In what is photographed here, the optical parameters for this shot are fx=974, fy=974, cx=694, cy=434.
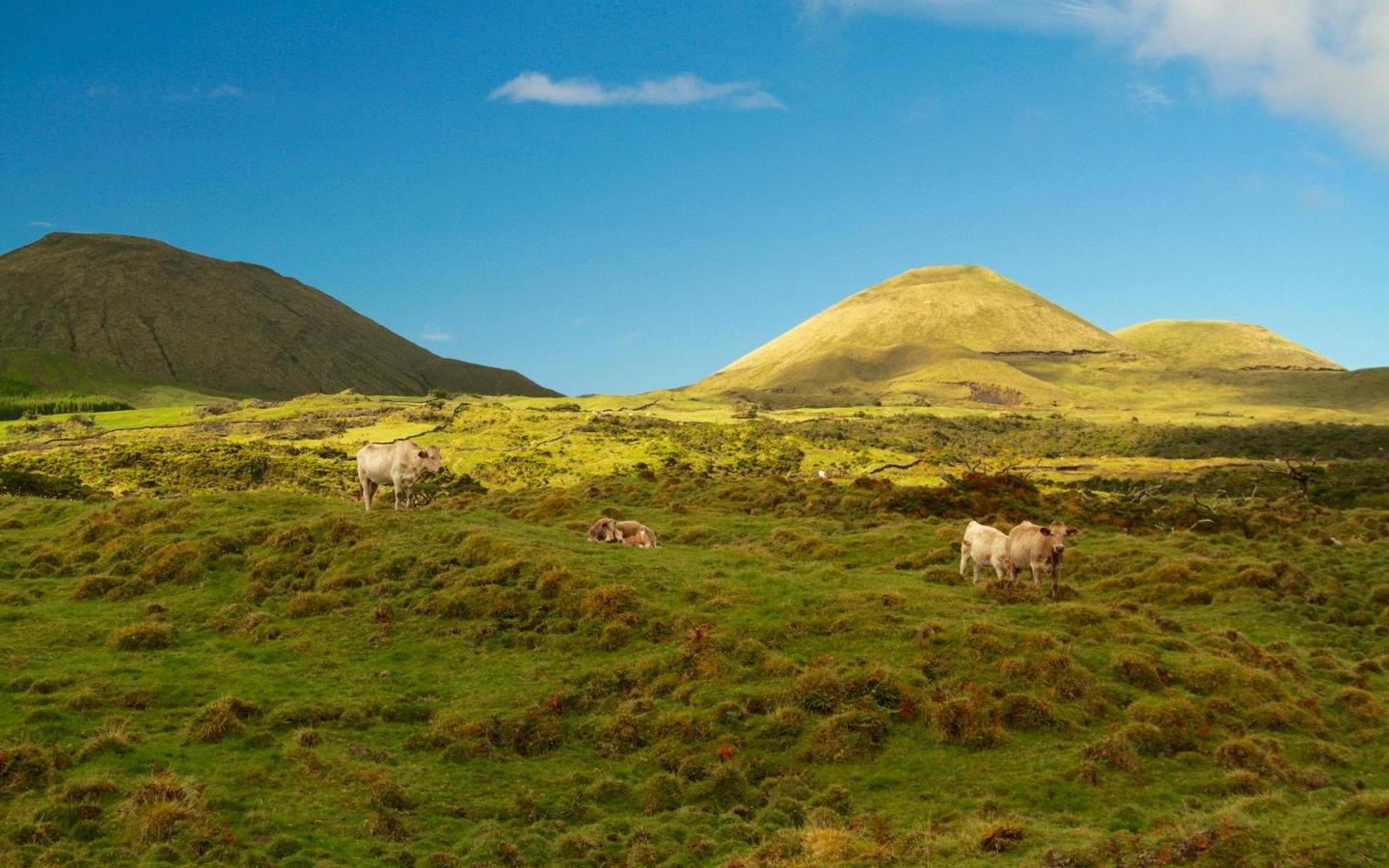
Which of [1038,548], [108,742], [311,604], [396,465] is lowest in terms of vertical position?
[108,742]

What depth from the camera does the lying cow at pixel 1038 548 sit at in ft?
106

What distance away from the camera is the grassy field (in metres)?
17.8

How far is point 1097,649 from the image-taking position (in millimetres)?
27078

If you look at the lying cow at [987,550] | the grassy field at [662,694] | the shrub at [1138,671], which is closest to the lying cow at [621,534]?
the grassy field at [662,694]

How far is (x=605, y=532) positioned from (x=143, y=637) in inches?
667

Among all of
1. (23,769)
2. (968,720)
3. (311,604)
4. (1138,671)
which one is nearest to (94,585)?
(311,604)

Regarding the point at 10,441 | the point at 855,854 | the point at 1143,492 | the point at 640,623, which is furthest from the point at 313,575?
the point at 10,441

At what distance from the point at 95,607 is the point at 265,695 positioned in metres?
10.3

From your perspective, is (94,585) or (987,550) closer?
(94,585)

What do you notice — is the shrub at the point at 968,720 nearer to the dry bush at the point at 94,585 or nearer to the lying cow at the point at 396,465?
the lying cow at the point at 396,465

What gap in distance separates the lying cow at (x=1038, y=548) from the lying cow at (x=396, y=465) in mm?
22811

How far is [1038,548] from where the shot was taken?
33.3 m

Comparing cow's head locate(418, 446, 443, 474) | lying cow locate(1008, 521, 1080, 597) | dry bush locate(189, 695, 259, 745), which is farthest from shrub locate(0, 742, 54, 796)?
lying cow locate(1008, 521, 1080, 597)

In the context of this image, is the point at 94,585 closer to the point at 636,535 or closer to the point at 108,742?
the point at 108,742
